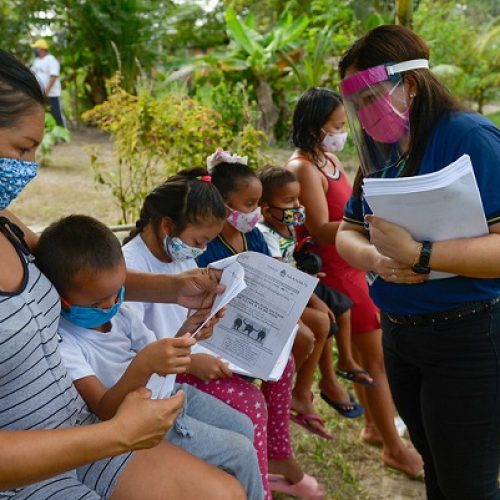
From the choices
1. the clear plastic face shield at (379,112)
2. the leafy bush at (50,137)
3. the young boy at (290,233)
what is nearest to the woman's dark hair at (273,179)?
the young boy at (290,233)

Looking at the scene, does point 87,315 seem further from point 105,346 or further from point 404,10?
point 404,10

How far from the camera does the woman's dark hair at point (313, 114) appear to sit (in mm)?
2990

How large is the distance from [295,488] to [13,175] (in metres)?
1.92

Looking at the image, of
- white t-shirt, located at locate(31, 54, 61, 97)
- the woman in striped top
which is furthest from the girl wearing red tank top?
white t-shirt, located at locate(31, 54, 61, 97)

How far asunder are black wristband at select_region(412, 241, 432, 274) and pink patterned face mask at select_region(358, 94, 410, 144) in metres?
0.38

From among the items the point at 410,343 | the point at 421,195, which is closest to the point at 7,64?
the point at 421,195

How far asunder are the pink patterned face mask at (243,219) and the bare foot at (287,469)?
101 cm

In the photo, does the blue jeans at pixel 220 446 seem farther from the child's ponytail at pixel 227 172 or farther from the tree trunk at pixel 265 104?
the tree trunk at pixel 265 104

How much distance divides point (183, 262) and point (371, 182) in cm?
99

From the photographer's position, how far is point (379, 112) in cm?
186

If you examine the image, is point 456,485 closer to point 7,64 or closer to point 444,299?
point 444,299

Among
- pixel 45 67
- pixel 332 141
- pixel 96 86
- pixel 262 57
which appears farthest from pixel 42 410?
pixel 96 86

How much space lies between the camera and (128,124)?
4473mm

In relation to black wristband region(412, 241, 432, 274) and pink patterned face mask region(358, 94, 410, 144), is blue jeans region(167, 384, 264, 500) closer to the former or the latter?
black wristband region(412, 241, 432, 274)
